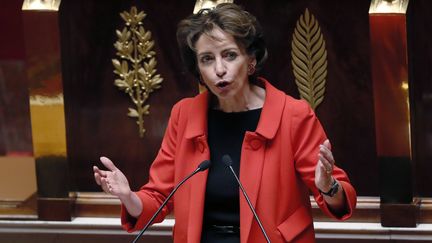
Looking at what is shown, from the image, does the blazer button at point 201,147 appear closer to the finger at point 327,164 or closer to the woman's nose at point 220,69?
the woman's nose at point 220,69

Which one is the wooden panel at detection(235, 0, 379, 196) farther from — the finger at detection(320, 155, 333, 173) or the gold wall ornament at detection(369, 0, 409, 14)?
the finger at detection(320, 155, 333, 173)

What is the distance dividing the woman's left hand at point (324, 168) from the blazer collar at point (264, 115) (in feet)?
0.72

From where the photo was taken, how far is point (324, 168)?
8.43 feet

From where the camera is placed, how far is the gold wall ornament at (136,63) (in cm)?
407

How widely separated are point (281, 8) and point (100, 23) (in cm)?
70

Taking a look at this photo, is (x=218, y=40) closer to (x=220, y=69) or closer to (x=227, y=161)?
(x=220, y=69)

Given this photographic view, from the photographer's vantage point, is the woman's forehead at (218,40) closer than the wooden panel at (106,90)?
Yes

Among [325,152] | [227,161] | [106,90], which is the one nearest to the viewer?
[325,152]

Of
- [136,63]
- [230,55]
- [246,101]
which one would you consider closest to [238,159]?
[246,101]

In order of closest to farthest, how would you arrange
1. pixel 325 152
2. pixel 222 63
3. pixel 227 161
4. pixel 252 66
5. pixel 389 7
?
pixel 325 152 < pixel 227 161 < pixel 222 63 < pixel 252 66 < pixel 389 7

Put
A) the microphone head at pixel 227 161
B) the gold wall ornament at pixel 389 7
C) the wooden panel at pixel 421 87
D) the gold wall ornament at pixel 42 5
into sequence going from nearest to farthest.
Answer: the microphone head at pixel 227 161 → the gold wall ornament at pixel 389 7 → the wooden panel at pixel 421 87 → the gold wall ornament at pixel 42 5

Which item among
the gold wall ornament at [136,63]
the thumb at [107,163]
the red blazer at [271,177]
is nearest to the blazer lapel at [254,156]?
the red blazer at [271,177]

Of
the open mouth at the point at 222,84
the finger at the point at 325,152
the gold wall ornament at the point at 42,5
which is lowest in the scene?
the finger at the point at 325,152

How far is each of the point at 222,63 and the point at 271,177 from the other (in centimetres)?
32
